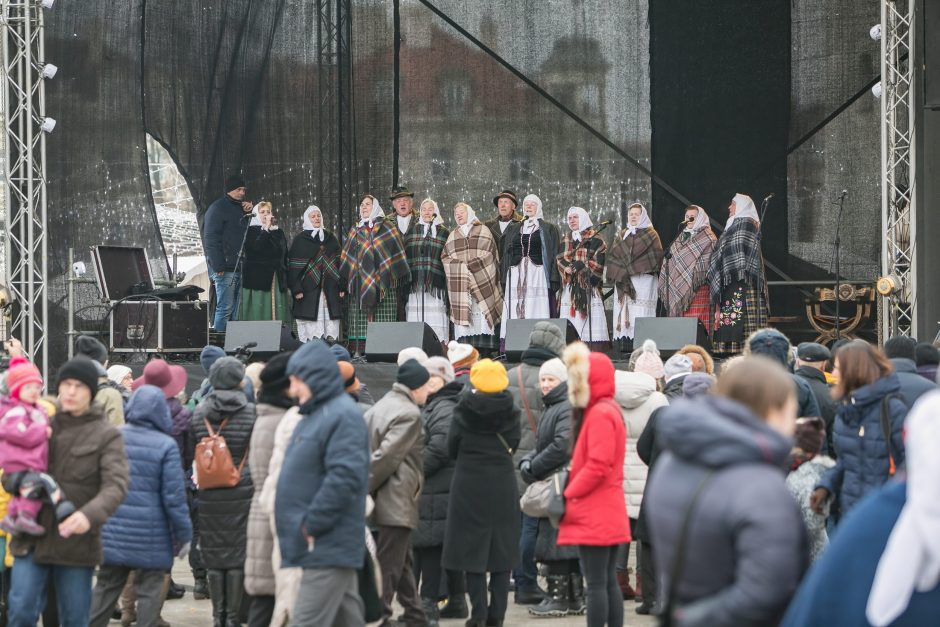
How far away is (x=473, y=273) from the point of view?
11.7 metres

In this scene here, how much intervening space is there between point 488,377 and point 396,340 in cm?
502

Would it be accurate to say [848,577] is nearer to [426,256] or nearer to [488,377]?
[488,377]

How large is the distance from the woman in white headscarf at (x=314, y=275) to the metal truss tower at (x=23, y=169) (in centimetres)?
240

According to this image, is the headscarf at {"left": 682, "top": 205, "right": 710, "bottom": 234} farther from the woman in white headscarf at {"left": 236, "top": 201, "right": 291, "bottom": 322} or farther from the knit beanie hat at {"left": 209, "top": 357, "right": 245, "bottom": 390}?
the knit beanie hat at {"left": 209, "top": 357, "right": 245, "bottom": 390}

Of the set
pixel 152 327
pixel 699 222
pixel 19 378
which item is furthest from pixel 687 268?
pixel 19 378

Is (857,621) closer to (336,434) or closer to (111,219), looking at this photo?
(336,434)

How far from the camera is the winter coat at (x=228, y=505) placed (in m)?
5.66

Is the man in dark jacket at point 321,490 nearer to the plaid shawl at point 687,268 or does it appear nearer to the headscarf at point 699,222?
the plaid shawl at point 687,268

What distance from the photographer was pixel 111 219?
12.5 m

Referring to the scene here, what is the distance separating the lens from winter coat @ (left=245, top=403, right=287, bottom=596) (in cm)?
498

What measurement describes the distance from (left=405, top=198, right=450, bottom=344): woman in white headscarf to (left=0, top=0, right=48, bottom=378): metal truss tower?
309cm

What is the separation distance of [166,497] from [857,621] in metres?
3.14

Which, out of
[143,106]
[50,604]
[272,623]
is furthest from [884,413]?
[143,106]

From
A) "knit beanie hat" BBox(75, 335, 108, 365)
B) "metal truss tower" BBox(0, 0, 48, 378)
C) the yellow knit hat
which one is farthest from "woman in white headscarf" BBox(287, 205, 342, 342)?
the yellow knit hat
